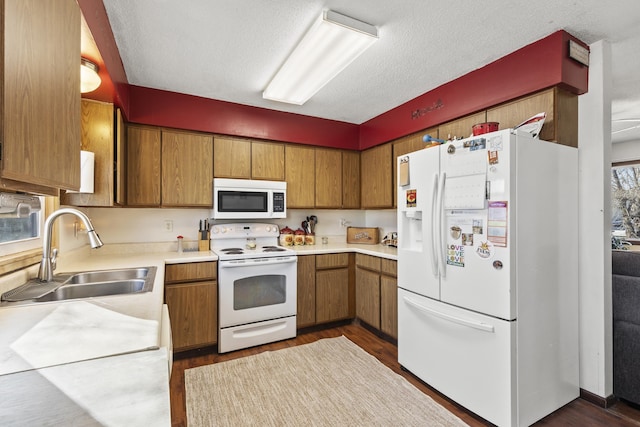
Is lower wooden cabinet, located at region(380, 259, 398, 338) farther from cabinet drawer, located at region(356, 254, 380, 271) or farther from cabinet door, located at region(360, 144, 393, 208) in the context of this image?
cabinet door, located at region(360, 144, 393, 208)

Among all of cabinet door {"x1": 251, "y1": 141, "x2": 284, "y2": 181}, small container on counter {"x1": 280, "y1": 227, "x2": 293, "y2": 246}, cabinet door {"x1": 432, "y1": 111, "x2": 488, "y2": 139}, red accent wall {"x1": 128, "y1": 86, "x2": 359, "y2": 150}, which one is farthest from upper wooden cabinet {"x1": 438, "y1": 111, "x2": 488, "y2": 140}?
small container on counter {"x1": 280, "y1": 227, "x2": 293, "y2": 246}

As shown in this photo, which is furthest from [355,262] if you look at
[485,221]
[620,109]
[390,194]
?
[620,109]

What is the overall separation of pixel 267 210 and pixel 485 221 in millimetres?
2126

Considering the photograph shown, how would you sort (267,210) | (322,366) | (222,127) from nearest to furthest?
(322,366), (222,127), (267,210)

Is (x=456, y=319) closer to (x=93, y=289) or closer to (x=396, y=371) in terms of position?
(x=396, y=371)

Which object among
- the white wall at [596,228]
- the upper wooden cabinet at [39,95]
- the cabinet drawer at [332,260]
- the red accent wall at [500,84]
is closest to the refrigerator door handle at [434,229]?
the red accent wall at [500,84]

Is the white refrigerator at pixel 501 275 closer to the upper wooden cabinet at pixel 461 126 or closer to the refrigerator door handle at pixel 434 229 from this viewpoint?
the refrigerator door handle at pixel 434 229

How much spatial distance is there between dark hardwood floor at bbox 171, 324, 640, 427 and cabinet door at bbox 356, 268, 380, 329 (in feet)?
0.54

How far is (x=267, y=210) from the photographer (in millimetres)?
3197

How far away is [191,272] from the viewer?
256 centimetres

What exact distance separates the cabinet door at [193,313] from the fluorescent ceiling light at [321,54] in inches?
72.6

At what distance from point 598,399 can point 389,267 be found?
1.58m

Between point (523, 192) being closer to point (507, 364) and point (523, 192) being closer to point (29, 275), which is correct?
point (507, 364)

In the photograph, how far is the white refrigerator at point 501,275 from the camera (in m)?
1.63
